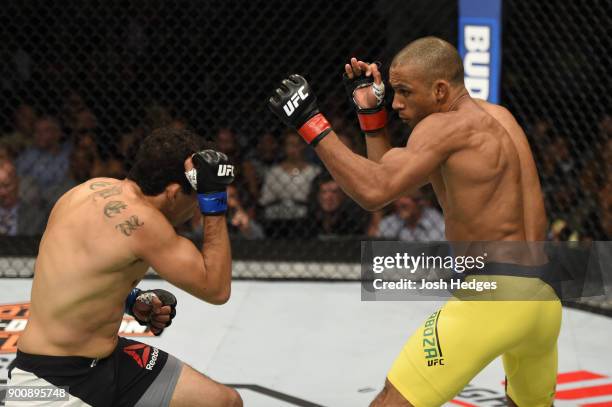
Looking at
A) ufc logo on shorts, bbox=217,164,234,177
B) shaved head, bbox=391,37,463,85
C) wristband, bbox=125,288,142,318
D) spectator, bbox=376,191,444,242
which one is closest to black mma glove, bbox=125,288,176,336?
wristband, bbox=125,288,142,318

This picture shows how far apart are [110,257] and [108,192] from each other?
19 cm

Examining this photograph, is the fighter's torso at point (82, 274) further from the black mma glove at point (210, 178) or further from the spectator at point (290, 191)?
the spectator at point (290, 191)

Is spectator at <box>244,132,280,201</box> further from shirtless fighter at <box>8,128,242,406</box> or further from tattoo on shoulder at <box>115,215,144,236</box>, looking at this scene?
tattoo on shoulder at <box>115,215,144,236</box>

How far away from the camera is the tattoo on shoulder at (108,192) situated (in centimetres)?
248

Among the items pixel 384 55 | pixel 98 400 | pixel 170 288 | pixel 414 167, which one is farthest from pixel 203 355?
pixel 384 55

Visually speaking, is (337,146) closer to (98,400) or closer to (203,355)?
(98,400)

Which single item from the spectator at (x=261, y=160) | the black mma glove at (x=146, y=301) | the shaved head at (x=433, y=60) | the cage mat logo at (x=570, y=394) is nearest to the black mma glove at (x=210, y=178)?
the black mma glove at (x=146, y=301)

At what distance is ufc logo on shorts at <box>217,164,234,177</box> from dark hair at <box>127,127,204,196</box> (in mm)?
105

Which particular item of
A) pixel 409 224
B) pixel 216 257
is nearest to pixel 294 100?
pixel 216 257

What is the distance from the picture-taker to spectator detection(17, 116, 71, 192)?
18.0 ft

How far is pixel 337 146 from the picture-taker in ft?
8.52

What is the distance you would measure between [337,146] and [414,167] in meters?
0.22

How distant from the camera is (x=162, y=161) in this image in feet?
8.02

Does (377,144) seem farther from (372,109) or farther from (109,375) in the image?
(109,375)
